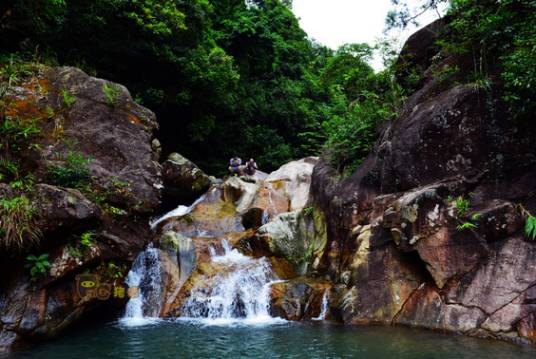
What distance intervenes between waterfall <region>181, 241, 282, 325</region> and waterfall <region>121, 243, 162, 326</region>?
3.08 ft

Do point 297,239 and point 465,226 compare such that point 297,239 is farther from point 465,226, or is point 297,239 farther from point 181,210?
point 181,210

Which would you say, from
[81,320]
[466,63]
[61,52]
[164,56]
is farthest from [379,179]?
[61,52]

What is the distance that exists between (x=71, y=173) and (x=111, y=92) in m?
3.23

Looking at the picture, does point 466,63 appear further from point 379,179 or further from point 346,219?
point 346,219

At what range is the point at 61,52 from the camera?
57.7 feet

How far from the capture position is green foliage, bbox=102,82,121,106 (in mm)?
11977

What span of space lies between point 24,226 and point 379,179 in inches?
334

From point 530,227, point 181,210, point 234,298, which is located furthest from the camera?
point 181,210

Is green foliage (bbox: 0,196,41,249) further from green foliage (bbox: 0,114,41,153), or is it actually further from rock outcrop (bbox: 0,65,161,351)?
green foliage (bbox: 0,114,41,153)

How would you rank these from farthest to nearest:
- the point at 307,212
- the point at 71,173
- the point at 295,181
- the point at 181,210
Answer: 1. the point at 295,181
2. the point at 181,210
3. the point at 307,212
4. the point at 71,173

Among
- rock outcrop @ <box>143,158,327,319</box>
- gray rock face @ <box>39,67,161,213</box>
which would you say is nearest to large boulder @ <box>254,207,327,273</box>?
rock outcrop @ <box>143,158,327,319</box>

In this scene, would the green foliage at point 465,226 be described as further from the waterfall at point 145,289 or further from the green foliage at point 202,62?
the waterfall at point 145,289

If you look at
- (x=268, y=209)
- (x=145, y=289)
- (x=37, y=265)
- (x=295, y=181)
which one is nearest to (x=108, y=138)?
(x=37, y=265)

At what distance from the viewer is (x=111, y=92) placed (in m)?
12.1
